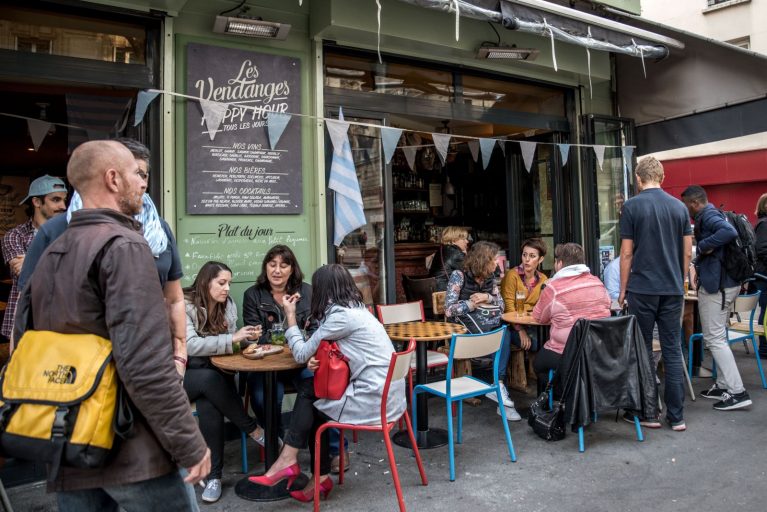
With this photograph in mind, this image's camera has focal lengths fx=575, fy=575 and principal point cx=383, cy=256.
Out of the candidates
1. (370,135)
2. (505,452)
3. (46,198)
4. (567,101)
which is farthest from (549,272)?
(46,198)

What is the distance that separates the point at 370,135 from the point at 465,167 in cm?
426

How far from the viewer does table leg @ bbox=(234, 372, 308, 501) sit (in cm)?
346

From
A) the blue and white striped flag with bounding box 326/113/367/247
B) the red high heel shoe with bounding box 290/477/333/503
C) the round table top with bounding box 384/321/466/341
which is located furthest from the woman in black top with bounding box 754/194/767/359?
the red high heel shoe with bounding box 290/477/333/503

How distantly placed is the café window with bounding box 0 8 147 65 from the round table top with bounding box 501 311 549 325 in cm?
368

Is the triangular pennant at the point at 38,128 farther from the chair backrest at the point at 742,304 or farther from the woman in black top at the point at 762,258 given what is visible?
the woman in black top at the point at 762,258

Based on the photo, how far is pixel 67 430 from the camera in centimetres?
152

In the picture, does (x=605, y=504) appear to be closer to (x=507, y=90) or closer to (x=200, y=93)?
(x=200, y=93)

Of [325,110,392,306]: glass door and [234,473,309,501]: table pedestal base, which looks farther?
[325,110,392,306]: glass door

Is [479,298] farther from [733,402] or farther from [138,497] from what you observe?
[138,497]

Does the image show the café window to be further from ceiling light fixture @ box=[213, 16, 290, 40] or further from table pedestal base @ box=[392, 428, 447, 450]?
table pedestal base @ box=[392, 428, 447, 450]

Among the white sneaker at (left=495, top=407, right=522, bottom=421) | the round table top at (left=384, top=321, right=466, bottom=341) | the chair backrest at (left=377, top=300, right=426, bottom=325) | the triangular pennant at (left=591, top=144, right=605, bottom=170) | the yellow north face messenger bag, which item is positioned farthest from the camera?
the triangular pennant at (left=591, top=144, right=605, bottom=170)

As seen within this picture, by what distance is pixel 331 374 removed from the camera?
10.4 ft

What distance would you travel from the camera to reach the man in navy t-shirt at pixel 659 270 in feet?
14.3

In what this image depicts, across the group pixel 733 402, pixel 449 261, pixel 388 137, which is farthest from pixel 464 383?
pixel 733 402
